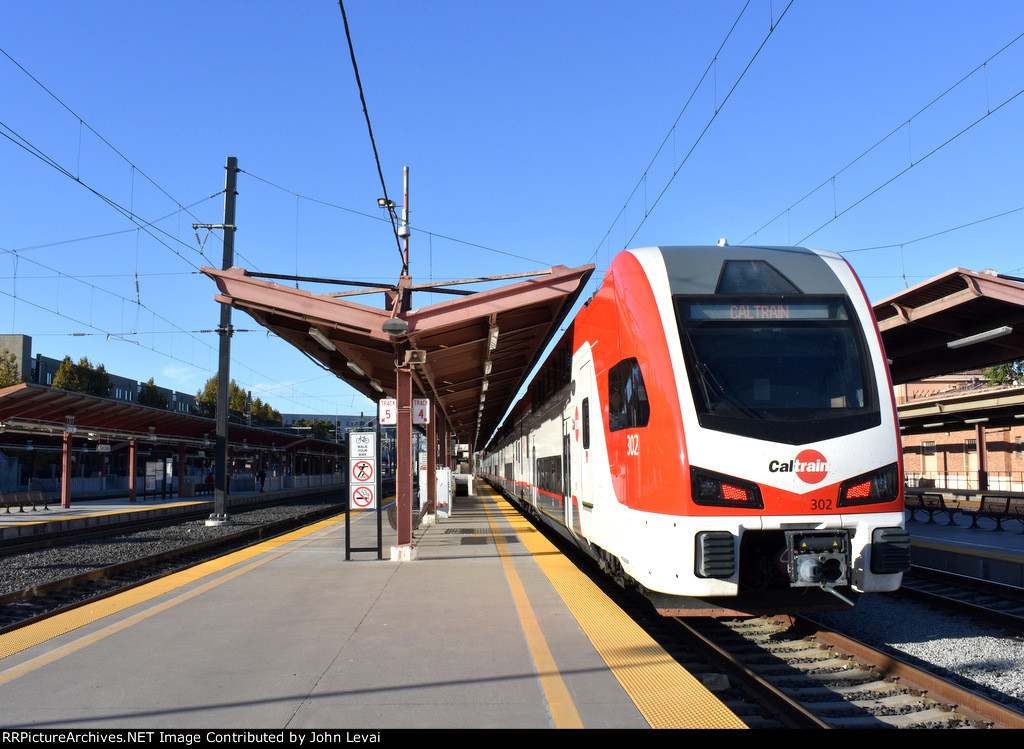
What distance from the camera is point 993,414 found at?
2130 centimetres

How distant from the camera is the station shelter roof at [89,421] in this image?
2161 centimetres

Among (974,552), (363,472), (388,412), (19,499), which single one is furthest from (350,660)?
(19,499)

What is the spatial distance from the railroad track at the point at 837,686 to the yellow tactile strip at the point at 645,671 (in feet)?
2.08

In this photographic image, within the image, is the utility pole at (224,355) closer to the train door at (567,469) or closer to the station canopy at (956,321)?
the train door at (567,469)

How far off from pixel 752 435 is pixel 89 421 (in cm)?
2535

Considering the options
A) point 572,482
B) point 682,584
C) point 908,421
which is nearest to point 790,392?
point 682,584

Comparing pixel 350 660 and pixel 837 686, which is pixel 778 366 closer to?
pixel 837 686

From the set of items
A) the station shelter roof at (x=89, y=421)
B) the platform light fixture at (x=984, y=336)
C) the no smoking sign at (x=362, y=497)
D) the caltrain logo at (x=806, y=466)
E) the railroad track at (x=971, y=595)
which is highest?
the platform light fixture at (x=984, y=336)

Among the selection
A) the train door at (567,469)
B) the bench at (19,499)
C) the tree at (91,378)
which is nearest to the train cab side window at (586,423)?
the train door at (567,469)

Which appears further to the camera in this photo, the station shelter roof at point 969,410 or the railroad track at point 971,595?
the station shelter roof at point 969,410

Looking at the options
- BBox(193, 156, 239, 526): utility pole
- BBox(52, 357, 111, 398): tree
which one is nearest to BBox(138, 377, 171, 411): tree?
BBox(52, 357, 111, 398): tree

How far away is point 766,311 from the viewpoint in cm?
686

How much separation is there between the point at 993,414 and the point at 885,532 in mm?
18318

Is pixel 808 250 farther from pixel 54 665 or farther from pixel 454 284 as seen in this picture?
pixel 54 665
